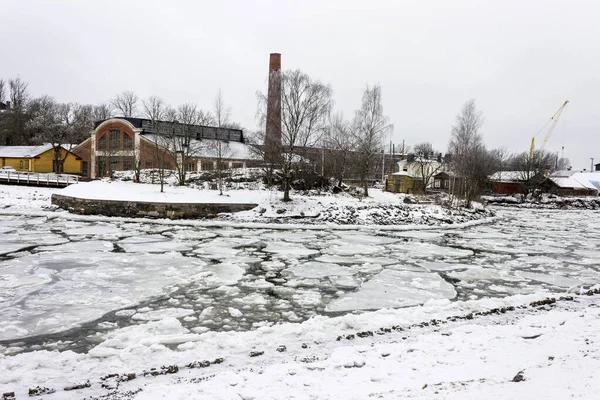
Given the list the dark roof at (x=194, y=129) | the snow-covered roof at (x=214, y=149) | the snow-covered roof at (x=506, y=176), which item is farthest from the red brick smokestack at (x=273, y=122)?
the snow-covered roof at (x=506, y=176)

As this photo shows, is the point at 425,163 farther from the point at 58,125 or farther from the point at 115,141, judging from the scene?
the point at 58,125

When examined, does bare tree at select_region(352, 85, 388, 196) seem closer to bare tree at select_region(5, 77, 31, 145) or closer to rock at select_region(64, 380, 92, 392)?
rock at select_region(64, 380, 92, 392)

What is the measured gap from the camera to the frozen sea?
662cm

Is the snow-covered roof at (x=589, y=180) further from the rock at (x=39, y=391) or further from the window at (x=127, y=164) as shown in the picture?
the rock at (x=39, y=391)

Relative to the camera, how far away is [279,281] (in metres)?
9.12

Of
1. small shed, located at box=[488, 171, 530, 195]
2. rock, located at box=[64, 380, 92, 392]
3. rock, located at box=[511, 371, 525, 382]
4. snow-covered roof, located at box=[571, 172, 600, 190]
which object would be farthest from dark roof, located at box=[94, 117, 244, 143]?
snow-covered roof, located at box=[571, 172, 600, 190]

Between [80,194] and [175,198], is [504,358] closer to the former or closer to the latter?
[175,198]

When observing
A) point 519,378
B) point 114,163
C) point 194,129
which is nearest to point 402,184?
point 194,129

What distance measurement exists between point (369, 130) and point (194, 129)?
1889 cm

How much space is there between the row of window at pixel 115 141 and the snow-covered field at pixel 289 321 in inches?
1138

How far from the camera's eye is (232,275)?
9531mm

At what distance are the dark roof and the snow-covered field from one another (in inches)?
825

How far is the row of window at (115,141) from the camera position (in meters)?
40.9

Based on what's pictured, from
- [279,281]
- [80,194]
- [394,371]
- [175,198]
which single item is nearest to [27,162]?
[80,194]
